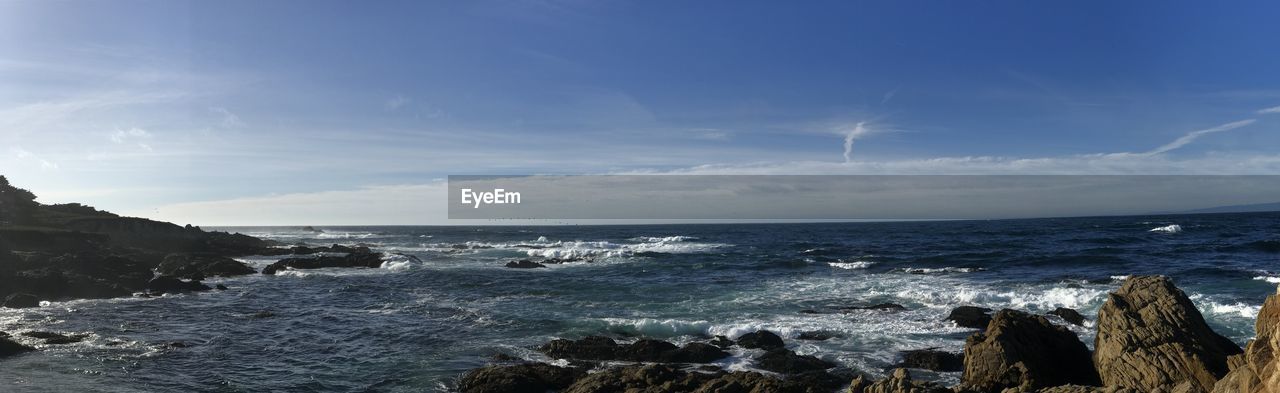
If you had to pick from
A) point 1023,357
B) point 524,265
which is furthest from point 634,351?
point 524,265

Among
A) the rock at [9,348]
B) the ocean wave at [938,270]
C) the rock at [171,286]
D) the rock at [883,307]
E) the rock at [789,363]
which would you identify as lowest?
the rock at [789,363]

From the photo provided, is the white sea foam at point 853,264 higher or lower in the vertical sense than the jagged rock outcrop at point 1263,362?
lower

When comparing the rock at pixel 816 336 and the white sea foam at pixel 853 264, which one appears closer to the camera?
the rock at pixel 816 336

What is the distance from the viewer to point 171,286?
32656 mm

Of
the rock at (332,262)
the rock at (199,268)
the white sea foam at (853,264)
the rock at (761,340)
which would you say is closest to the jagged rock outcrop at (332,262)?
the rock at (332,262)

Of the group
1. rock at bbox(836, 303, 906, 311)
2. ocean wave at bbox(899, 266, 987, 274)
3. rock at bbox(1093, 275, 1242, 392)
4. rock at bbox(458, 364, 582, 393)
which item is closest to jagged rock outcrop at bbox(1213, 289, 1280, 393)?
rock at bbox(1093, 275, 1242, 392)

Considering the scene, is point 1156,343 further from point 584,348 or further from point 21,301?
point 21,301

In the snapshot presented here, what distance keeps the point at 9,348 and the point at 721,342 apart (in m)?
19.0

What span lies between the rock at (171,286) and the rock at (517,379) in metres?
25.3

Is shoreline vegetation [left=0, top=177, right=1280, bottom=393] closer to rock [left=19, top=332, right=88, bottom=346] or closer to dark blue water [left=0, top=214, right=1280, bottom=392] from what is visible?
rock [left=19, top=332, right=88, bottom=346]

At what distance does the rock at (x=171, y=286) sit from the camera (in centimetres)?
3216

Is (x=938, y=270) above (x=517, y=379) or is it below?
above

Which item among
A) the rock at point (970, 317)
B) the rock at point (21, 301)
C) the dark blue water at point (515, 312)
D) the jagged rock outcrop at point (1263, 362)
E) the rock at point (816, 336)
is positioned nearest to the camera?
the jagged rock outcrop at point (1263, 362)

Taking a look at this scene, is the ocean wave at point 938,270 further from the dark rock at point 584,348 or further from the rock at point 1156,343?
the dark rock at point 584,348
